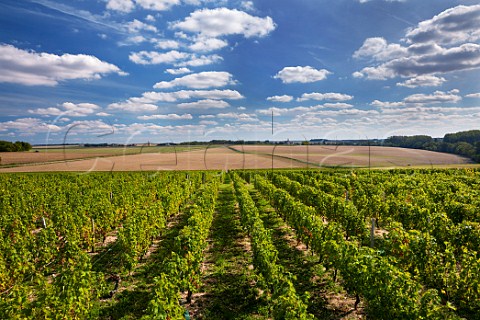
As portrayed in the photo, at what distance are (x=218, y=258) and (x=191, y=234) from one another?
99.9 inches

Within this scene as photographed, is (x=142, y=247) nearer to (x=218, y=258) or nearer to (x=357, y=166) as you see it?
(x=218, y=258)

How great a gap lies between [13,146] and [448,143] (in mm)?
152130

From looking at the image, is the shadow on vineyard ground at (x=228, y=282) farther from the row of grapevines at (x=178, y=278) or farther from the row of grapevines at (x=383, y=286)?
the row of grapevines at (x=383, y=286)

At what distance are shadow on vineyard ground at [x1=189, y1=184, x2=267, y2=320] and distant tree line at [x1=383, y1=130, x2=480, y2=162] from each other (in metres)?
87.8

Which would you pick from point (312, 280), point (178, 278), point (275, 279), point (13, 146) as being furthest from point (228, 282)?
point (13, 146)

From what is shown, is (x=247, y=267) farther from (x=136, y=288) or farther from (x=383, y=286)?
(x=383, y=286)

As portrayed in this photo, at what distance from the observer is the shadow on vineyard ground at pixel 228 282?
27.8 feet

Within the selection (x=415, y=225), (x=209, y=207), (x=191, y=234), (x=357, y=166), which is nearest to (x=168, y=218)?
(x=209, y=207)

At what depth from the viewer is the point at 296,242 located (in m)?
14.4

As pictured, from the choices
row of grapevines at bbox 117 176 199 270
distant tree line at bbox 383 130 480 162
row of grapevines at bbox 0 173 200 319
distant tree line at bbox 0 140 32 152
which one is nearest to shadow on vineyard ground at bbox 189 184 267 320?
row of grapevines at bbox 117 176 199 270

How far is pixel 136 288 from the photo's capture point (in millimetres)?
9867

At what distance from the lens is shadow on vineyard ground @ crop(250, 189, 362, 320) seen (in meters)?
8.43

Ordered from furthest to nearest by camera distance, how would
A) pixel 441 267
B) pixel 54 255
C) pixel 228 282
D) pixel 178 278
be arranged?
pixel 54 255
pixel 228 282
pixel 441 267
pixel 178 278

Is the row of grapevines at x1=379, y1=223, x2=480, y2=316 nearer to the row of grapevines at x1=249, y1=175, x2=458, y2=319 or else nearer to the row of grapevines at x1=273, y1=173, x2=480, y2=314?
the row of grapevines at x1=273, y1=173, x2=480, y2=314
